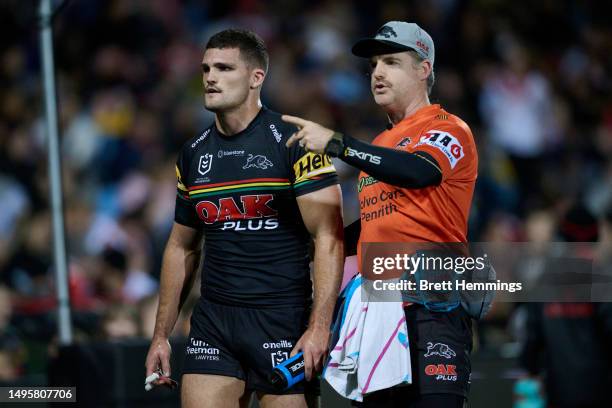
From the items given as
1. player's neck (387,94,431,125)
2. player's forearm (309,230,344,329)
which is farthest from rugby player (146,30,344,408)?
player's neck (387,94,431,125)

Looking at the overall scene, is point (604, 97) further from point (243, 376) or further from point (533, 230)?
point (243, 376)

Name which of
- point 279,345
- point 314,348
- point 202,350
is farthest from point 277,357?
point 202,350

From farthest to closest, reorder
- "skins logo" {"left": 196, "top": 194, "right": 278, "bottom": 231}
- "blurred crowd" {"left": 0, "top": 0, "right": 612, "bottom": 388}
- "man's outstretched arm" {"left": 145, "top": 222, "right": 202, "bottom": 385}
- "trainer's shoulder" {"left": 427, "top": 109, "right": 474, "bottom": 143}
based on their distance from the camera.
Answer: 1. "blurred crowd" {"left": 0, "top": 0, "right": 612, "bottom": 388}
2. "man's outstretched arm" {"left": 145, "top": 222, "right": 202, "bottom": 385}
3. "skins logo" {"left": 196, "top": 194, "right": 278, "bottom": 231}
4. "trainer's shoulder" {"left": 427, "top": 109, "right": 474, "bottom": 143}

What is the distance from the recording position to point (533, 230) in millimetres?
10688

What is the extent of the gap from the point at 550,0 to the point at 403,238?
9759 millimetres

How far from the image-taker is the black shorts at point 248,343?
17.3 ft

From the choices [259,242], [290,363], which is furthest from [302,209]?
[290,363]

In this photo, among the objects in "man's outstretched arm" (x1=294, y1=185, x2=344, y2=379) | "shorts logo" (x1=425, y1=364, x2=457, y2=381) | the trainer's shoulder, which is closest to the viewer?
"shorts logo" (x1=425, y1=364, x2=457, y2=381)

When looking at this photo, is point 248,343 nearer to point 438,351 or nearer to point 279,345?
point 279,345

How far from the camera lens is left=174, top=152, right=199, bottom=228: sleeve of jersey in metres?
5.63

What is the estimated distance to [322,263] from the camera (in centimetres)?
521

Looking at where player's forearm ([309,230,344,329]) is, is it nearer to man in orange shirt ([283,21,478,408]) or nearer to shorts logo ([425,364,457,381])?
man in orange shirt ([283,21,478,408])

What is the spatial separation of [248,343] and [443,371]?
0.94 meters

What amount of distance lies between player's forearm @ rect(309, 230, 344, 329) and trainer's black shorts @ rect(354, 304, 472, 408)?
39 centimetres
